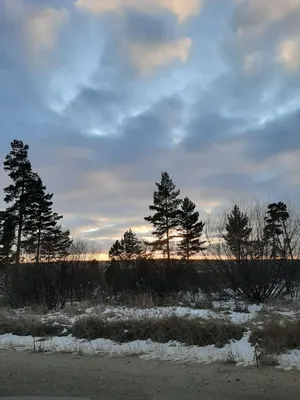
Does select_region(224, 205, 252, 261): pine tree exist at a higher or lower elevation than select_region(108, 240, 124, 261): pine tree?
lower

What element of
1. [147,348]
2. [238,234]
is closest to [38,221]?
[238,234]

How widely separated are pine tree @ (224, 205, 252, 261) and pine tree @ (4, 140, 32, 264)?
25.3 m

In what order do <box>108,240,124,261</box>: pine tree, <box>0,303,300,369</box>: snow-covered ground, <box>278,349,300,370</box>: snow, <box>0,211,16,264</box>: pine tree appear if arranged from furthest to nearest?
<box>108,240,124,261</box>: pine tree → <box>0,211,16,264</box>: pine tree → <box>0,303,300,369</box>: snow-covered ground → <box>278,349,300,370</box>: snow

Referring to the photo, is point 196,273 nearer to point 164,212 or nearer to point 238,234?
point 238,234

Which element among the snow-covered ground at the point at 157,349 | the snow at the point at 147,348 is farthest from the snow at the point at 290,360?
the snow at the point at 147,348

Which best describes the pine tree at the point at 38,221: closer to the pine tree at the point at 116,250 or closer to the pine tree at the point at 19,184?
the pine tree at the point at 19,184

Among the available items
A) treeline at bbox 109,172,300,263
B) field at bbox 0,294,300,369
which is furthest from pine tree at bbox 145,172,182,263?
field at bbox 0,294,300,369

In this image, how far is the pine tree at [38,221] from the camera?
137ft

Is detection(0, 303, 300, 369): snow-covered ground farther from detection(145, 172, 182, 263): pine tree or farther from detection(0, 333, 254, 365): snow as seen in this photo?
detection(145, 172, 182, 263): pine tree

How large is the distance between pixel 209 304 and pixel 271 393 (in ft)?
41.8

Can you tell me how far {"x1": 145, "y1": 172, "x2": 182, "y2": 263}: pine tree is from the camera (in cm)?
4756

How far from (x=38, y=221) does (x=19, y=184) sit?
4.32 m

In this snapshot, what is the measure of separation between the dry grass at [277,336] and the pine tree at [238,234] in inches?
429

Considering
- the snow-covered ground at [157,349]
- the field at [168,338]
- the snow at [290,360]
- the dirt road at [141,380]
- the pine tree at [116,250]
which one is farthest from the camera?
the pine tree at [116,250]
